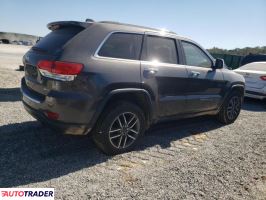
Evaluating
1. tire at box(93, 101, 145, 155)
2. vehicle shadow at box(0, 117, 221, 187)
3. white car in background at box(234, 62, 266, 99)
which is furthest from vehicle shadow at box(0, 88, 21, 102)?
white car in background at box(234, 62, 266, 99)

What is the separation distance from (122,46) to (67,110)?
1229 millimetres

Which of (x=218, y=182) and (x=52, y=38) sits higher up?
(x=52, y=38)

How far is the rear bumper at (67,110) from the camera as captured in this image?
11.7 ft

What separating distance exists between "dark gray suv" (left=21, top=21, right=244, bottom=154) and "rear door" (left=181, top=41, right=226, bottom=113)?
0.08 ft

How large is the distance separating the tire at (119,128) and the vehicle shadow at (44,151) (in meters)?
0.22

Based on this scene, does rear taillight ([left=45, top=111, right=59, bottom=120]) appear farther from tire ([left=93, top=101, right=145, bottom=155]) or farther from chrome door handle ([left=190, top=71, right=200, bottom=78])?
chrome door handle ([left=190, top=71, right=200, bottom=78])

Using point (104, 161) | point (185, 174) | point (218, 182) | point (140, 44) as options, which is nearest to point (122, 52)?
point (140, 44)

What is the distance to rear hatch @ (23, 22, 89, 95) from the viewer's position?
12.2 ft

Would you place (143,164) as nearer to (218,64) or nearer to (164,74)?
(164,74)

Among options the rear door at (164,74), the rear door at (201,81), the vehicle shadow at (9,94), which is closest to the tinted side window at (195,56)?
the rear door at (201,81)

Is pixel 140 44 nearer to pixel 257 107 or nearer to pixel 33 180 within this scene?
pixel 33 180

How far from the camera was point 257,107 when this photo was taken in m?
9.04

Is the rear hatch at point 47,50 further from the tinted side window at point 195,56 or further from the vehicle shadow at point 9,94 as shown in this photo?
the vehicle shadow at point 9,94

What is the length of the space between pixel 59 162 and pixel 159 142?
182 cm
